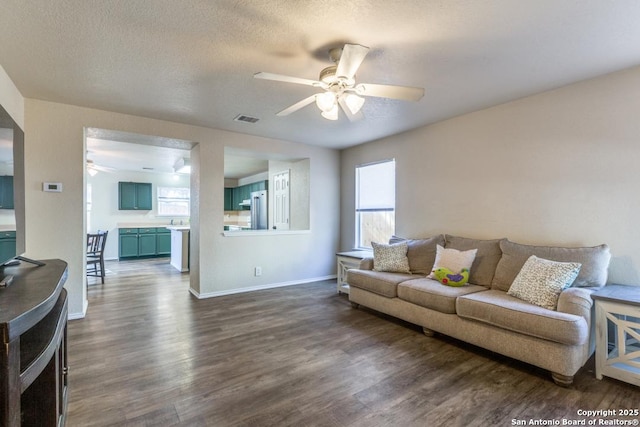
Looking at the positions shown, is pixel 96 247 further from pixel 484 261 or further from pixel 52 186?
pixel 484 261

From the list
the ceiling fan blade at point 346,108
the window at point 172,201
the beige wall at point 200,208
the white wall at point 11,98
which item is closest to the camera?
the ceiling fan blade at point 346,108

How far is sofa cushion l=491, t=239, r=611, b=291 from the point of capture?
2.57 meters

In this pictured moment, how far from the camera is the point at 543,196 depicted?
10.2 feet

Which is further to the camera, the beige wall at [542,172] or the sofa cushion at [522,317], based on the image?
the beige wall at [542,172]

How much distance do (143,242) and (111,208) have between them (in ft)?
4.12

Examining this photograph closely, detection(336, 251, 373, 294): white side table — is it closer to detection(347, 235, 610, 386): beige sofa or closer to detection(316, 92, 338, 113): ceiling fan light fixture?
detection(347, 235, 610, 386): beige sofa

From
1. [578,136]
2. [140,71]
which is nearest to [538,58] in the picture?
[578,136]

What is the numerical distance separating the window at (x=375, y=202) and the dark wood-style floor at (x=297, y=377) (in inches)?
69.0

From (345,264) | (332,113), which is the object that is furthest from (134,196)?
(332,113)

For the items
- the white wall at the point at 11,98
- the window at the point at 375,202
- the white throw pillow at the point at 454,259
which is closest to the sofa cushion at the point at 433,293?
the white throw pillow at the point at 454,259

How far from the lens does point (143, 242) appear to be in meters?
8.27

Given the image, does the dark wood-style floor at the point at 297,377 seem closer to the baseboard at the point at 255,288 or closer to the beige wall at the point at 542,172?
the baseboard at the point at 255,288

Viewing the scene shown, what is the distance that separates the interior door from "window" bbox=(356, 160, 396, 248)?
164 centimetres

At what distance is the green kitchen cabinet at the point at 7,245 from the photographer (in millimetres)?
1618
